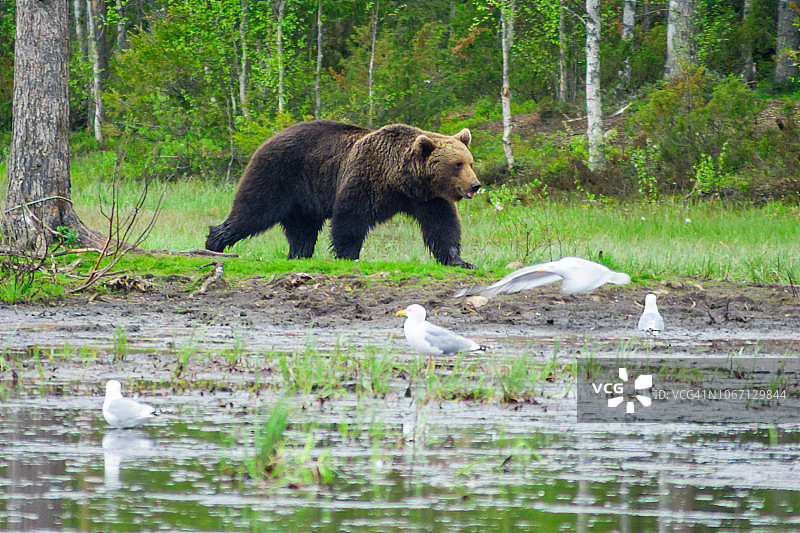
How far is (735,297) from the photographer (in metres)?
10.9

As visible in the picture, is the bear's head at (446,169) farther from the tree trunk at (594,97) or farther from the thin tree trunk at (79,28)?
the thin tree trunk at (79,28)

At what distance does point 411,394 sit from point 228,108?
1983cm

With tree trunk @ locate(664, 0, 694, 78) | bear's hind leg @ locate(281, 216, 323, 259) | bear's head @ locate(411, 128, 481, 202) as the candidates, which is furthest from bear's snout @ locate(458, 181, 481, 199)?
tree trunk @ locate(664, 0, 694, 78)

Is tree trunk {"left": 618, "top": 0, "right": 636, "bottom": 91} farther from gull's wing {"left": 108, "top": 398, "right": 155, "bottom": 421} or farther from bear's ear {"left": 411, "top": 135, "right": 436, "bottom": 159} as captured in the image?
gull's wing {"left": 108, "top": 398, "right": 155, "bottom": 421}

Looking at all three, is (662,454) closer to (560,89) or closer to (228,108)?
(228,108)

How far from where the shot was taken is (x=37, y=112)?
11062 mm

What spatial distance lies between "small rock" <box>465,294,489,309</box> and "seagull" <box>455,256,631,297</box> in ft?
11.5

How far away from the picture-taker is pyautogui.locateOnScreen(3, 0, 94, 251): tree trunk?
11.0m

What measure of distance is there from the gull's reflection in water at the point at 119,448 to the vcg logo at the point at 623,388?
2592 mm

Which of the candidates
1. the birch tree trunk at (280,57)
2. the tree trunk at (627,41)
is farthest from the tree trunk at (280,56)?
the tree trunk at (627,41)

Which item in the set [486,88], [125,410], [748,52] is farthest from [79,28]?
[125,410]

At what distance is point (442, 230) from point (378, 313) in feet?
8.85

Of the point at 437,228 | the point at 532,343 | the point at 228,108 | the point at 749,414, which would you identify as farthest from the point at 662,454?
the point at 228,108

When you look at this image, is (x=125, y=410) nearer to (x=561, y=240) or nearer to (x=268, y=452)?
(x=268, y=452)
